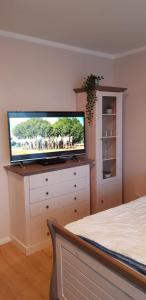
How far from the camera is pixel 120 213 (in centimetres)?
200

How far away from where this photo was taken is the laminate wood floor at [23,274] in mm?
2111

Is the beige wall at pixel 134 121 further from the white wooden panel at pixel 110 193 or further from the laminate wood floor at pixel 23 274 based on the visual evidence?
the laminate wood floor at pixel 23 274

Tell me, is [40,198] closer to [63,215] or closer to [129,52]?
[63,215]

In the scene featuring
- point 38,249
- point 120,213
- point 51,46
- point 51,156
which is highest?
point 51,46

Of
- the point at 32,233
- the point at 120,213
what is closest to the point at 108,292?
the point at 120,213

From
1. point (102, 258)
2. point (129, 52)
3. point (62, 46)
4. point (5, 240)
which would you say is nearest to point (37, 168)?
point (5, 240)

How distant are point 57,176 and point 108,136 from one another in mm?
1044

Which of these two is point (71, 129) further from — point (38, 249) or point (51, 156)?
point (38, 249)

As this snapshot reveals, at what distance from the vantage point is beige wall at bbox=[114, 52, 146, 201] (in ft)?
11.7

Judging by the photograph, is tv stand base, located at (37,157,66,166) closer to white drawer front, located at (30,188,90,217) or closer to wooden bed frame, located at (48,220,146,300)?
white drawer front, located at (30,188,90,217)

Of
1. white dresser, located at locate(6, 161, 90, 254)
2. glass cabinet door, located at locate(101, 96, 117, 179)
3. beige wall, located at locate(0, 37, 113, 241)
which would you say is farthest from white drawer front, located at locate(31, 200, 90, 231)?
glass cabinet door, located at locate(101, 96, 117, 179)

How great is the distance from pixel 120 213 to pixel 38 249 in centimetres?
126

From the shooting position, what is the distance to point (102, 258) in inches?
53.1

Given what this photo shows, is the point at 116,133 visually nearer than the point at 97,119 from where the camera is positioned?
No
